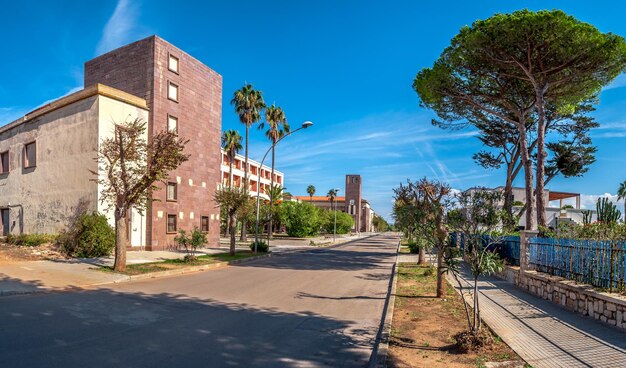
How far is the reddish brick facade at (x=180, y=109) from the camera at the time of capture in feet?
76.8

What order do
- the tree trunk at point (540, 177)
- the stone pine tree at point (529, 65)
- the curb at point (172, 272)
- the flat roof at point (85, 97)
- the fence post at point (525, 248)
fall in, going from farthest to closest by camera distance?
the flat roof at point (85, 97)
the tree trunk at point (540, 177)
the stone pine tree at point (529, 65)
the curb at point (172, 272)
the fence post at point (525, 248)

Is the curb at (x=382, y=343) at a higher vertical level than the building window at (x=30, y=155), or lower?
lower

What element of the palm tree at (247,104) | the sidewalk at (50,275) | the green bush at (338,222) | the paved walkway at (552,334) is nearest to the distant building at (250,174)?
the green bush at (338,222)

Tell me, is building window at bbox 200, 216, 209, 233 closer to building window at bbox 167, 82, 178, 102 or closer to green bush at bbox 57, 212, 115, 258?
building window at bbox 167, 82, 178, 102

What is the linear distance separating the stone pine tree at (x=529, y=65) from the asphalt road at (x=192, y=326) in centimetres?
1281

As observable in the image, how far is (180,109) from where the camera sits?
2544 centimetres

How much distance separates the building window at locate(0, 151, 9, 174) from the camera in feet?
86.1

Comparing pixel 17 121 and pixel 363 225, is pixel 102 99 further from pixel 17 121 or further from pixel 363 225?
pixel 363 225

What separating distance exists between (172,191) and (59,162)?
247 inches

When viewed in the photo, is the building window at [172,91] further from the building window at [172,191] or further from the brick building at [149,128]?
the building window at [172,191]

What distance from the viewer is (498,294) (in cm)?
1105

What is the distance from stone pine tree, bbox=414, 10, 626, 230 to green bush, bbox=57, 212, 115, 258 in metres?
18.8

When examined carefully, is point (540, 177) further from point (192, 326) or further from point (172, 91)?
point (172, 91)

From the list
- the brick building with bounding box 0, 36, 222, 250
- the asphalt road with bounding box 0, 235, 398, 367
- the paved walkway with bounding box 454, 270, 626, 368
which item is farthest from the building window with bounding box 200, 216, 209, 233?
the paved walkway with bounding box 454, 270, 626, 368
